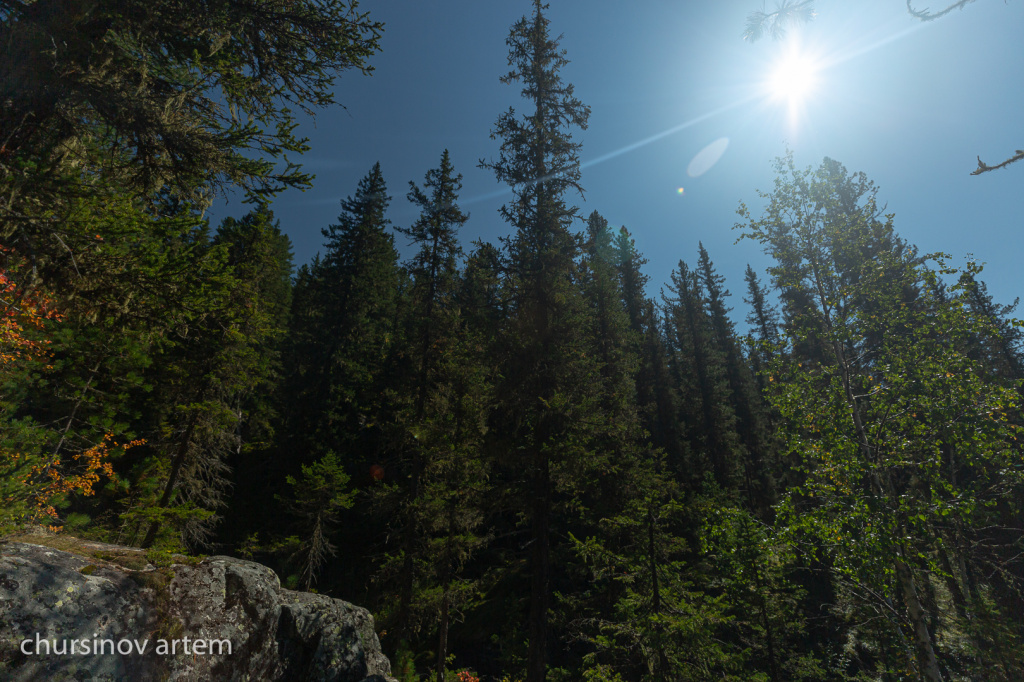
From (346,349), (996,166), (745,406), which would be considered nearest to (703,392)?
(745,406)

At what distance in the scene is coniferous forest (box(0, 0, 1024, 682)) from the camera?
620 centimetres

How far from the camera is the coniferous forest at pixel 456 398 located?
6203mm

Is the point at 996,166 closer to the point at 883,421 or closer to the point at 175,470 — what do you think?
the point at 883,421

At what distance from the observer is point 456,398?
57.2 ft

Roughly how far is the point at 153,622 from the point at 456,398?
11645 mm

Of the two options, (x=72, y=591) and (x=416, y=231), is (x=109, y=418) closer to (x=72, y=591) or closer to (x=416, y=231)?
(x=72, y=591)

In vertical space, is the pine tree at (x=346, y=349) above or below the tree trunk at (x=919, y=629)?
above

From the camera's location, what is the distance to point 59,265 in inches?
232

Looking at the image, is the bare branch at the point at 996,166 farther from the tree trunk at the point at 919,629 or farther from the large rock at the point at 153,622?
the large rock at the point at 153,622

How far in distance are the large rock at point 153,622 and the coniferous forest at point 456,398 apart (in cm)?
190

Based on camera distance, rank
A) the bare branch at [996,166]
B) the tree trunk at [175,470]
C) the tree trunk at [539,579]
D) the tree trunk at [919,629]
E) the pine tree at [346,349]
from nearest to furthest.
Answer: the bare branch at [996,166]
the tree trunk at [919,629]
the tree trunk at [539,579]
the tree trunk at [175,470]
the pine tree at [346,349]

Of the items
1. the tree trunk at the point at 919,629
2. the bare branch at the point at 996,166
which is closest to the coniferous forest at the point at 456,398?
the tree trunk at the point at 919,629

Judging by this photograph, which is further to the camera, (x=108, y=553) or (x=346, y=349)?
(x=346, y=349)

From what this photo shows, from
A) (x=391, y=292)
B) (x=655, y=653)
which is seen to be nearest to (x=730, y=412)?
(x=655, y=653)
